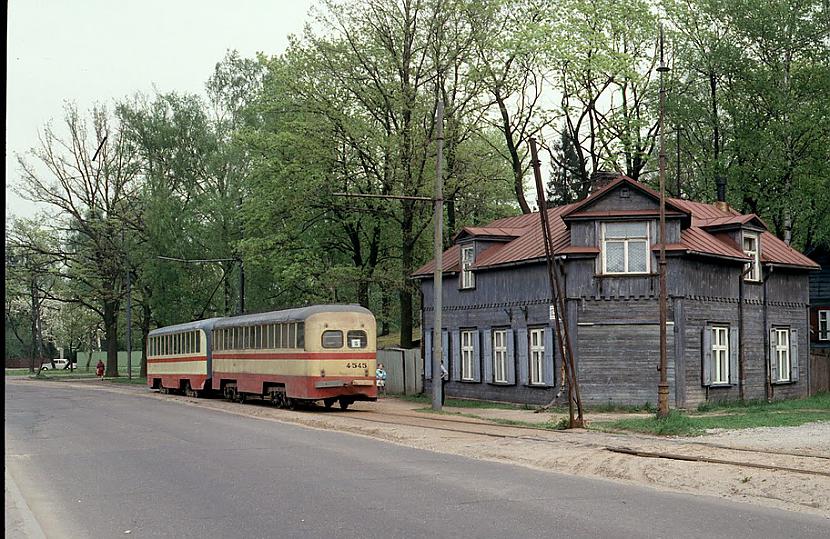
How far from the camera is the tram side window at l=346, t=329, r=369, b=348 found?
→ 3222 centimetres

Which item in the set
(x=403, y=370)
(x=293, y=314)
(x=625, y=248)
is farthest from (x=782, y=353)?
(x=293, y=314)

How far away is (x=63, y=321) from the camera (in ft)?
322

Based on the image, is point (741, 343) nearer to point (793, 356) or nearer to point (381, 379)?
point (793, 356)

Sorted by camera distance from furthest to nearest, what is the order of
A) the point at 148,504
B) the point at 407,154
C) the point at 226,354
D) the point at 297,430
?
the point at 407,154 → the point at 226,354 → the point at 297,430 → the point at 148,504

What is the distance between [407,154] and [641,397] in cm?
1810

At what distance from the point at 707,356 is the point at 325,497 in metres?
21.9

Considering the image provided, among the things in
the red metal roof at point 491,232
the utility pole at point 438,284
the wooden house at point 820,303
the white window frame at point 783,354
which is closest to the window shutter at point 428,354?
the red metal roof at point 491,232

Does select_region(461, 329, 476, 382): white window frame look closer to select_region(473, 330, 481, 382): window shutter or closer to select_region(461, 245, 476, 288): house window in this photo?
select_region(473, 330, 481, 382): window shutter

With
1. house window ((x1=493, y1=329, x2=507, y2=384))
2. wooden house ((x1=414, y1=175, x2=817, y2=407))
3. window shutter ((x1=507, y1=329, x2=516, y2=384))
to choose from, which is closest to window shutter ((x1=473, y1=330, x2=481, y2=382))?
wooden house ((x1=414, y1=175, x2=817, y2=407))

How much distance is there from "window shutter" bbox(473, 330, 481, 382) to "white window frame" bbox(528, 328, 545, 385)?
3.41 m

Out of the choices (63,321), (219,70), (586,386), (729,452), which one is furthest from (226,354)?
(63,321)

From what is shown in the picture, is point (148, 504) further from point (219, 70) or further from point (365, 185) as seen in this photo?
point (219, 70)

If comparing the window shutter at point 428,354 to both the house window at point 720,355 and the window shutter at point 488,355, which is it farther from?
the house window at point 720,355

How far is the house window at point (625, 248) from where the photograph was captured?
31438mm
